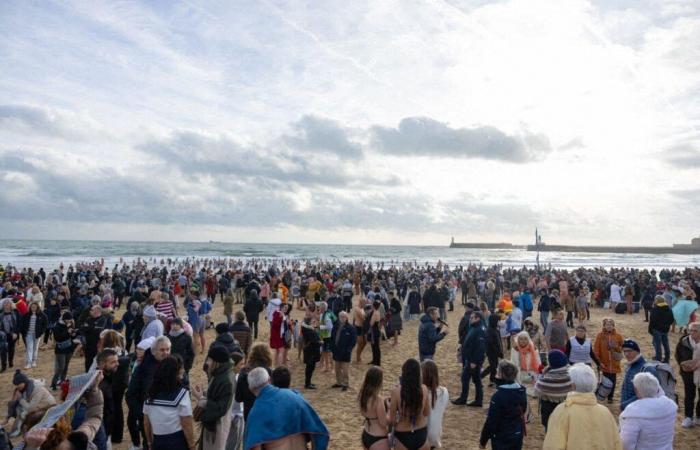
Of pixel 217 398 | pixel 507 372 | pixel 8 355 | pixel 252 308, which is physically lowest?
pixel 8 355

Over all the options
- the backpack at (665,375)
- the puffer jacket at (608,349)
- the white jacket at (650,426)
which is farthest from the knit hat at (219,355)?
the puffer jacket at (608,349)

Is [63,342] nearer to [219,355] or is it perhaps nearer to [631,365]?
[219,355]

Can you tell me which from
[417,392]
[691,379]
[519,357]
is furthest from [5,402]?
[691,379]

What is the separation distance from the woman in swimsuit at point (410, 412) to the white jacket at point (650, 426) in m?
1.65

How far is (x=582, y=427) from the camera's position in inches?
131

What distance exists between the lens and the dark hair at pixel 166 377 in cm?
388

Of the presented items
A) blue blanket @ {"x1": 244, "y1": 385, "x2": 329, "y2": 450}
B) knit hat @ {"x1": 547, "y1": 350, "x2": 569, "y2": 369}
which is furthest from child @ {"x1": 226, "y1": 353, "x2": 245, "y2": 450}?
knit hat @ {"x1": 547, "y1": 350, "x2": 569, "y2": 369}

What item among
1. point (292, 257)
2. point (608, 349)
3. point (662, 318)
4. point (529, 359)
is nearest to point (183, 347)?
point (529, 359)

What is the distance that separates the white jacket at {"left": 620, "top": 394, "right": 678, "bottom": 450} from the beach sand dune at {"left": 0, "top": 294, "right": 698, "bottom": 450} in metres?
2.93

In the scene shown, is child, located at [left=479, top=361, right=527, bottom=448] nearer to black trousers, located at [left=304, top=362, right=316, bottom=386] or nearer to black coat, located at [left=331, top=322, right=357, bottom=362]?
black coat, located at [left=331, top=322, right=357, bottom=362]

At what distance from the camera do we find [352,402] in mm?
8211

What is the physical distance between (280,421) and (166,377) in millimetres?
1179

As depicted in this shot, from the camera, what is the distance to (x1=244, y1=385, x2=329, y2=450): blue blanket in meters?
3.41

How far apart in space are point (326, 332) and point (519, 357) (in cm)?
434
